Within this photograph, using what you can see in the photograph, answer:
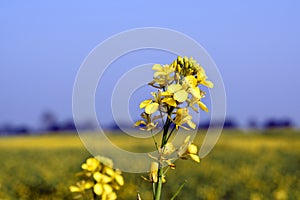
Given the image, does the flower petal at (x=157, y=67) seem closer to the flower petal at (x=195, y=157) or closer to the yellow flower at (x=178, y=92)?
the yellow flower at (x=178, y=92)

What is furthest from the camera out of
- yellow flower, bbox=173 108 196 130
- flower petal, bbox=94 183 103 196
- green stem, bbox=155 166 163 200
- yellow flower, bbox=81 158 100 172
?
yellow flower, bbox=81 158 100 172

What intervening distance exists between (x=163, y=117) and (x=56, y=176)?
422 inches

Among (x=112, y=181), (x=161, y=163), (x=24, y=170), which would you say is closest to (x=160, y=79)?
(x=161, y=163)

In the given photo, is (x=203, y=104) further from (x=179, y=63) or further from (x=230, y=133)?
(x=230, y=133)

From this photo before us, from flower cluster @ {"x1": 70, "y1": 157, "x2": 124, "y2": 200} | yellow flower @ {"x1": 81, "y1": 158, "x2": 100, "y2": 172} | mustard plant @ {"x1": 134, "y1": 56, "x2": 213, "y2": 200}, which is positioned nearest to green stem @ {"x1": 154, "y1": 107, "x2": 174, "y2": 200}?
mustard plant @ {"x1": 134, "y1": 56, "x2": 213, "y2": 200}

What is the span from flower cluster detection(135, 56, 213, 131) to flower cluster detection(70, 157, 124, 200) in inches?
46.4

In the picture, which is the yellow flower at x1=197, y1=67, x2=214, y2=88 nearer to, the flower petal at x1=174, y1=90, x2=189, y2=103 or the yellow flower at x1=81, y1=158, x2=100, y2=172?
the flower petal at x1=174, y1=90, x2=189, y2=103

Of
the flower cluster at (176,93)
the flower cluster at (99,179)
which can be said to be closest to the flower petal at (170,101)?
the flower cluster at (176,93)

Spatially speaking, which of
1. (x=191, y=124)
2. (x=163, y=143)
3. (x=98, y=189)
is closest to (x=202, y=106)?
(x=191, y=124)

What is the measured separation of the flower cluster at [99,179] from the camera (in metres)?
2.82

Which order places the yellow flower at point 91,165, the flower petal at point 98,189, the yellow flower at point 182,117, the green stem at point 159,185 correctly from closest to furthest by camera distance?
1. the green stem at point 159,185
2. the yellow flower at point 182,117
3. the flower petal at point 98,189
4. the yellow flower at point 91,165

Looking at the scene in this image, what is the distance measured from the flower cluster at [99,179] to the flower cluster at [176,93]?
118cm

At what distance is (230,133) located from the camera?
50.5 meters

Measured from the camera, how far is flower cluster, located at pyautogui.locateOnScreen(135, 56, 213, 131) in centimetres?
156
